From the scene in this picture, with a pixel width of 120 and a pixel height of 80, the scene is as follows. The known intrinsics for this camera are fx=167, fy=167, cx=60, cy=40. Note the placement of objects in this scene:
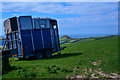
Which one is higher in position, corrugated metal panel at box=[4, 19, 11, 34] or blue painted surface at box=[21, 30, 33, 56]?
corrugated metal panel at box=[4, 19, 11, 34]

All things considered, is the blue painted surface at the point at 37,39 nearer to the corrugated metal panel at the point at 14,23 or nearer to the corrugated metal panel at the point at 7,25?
the corrugated metal panel at the point at 14,23

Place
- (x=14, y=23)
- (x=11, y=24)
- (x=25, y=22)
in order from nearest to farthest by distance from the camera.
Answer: (x=25, y=22) < (x=14, y=23) < (x=11, y=24)

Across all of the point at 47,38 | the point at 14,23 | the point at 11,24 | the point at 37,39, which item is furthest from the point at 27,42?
the point at 47,38

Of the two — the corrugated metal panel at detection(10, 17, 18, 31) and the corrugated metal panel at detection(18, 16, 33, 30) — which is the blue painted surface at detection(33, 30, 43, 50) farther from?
the corrugated metal panel at detection(10, 17, 18, 31)

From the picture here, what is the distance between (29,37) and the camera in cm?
1944

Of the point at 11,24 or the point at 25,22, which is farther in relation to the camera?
the point at 11,24

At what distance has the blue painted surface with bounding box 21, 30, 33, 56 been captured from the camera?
18.9 m

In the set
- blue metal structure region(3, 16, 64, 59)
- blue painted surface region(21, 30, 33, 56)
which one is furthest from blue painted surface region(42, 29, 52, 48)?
blue painted surface region(21, 30, 33, 56)

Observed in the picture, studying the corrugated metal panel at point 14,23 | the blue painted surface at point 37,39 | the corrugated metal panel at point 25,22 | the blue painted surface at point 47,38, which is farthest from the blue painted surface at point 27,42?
the blue painted surface at point 47,38

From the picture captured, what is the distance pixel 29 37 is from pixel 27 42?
65 centimetres

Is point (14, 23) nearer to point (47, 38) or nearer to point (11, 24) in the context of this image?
point (11, 24)

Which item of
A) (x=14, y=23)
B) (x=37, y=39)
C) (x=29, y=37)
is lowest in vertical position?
(x=37, y=39)

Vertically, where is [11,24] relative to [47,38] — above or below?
above

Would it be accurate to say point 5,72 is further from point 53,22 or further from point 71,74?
point 53,22
